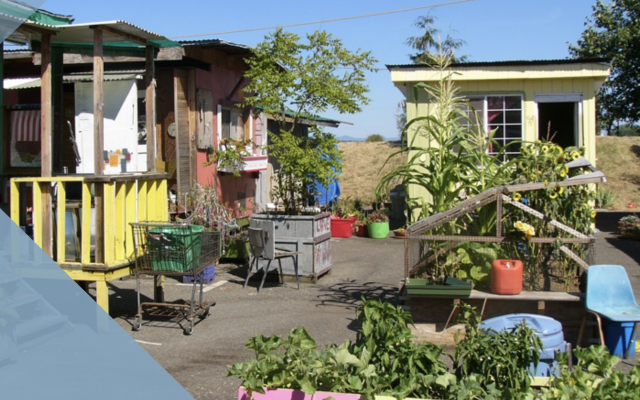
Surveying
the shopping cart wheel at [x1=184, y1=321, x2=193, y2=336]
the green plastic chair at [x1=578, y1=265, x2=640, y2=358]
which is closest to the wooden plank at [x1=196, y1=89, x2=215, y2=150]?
the shopping cart wheel at [x1=184, y1=321, x2=193, y2=336]

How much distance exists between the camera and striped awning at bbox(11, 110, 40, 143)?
35.1 feet

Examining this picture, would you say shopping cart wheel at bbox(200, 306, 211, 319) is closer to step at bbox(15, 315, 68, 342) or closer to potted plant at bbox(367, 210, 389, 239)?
step at bbox(15, 315, 68, 342)

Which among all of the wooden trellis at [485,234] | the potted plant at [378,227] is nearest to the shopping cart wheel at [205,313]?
the wooden trellis at [485,234]

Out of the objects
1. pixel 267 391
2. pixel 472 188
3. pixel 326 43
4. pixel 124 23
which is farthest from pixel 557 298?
pixel 326 43

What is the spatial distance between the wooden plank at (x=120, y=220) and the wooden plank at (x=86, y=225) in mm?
316

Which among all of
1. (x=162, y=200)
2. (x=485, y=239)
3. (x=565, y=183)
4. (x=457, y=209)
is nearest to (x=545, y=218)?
(x=565, y=183)

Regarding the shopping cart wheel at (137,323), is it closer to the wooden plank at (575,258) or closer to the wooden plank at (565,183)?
the wooden plank at (565,183)

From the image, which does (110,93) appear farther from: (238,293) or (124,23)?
(238,293)

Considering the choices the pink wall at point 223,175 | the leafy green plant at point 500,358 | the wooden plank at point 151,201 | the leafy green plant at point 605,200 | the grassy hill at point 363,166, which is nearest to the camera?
the leafy green plant at point 500,358

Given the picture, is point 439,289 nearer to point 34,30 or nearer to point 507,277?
point 507,277

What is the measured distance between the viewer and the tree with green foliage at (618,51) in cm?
2809

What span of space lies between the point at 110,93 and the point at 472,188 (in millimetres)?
5671

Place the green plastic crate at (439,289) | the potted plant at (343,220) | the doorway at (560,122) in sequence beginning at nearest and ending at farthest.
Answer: the green plastic crate at (439,289) → the potted plant at (343,220) → the doorway at (560,122)

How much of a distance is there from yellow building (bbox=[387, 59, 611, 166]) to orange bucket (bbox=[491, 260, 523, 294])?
7352mm
